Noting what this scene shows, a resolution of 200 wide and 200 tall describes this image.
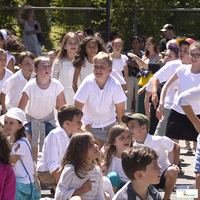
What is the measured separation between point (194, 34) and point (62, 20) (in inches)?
161

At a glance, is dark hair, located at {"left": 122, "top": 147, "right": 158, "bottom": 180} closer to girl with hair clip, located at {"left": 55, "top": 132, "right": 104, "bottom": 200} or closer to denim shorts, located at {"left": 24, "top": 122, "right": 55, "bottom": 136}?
girl with hair clip, located at {"left": 55, "top": 132, "right": 104, "bottom": 200}

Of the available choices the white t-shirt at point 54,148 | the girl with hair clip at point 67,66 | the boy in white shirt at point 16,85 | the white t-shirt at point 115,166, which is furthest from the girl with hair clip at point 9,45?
the white t-shirt at point 115,166

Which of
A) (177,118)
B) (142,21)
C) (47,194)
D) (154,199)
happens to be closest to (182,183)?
(177,118)

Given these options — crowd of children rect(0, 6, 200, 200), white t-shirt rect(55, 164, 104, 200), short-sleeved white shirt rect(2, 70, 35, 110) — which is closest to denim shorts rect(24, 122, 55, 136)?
crowd of children rect(0, 6, 200, 200)

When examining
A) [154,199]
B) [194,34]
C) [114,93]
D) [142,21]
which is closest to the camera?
[154,199]

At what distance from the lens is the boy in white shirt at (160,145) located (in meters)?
4.18

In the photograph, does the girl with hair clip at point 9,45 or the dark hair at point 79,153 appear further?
the girl with hair clip at point 9,45

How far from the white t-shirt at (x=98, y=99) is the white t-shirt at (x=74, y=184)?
5.16 feet

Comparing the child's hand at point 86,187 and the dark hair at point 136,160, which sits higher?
the dark hair at point 136,160

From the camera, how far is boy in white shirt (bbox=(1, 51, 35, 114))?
18.6 feet

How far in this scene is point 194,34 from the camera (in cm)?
1212

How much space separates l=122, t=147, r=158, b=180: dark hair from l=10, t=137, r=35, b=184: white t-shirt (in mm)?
1255

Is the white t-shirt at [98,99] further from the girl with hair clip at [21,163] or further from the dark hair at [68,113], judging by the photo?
the girl with hair clip at [21,163]

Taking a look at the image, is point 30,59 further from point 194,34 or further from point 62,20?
point 194,34
